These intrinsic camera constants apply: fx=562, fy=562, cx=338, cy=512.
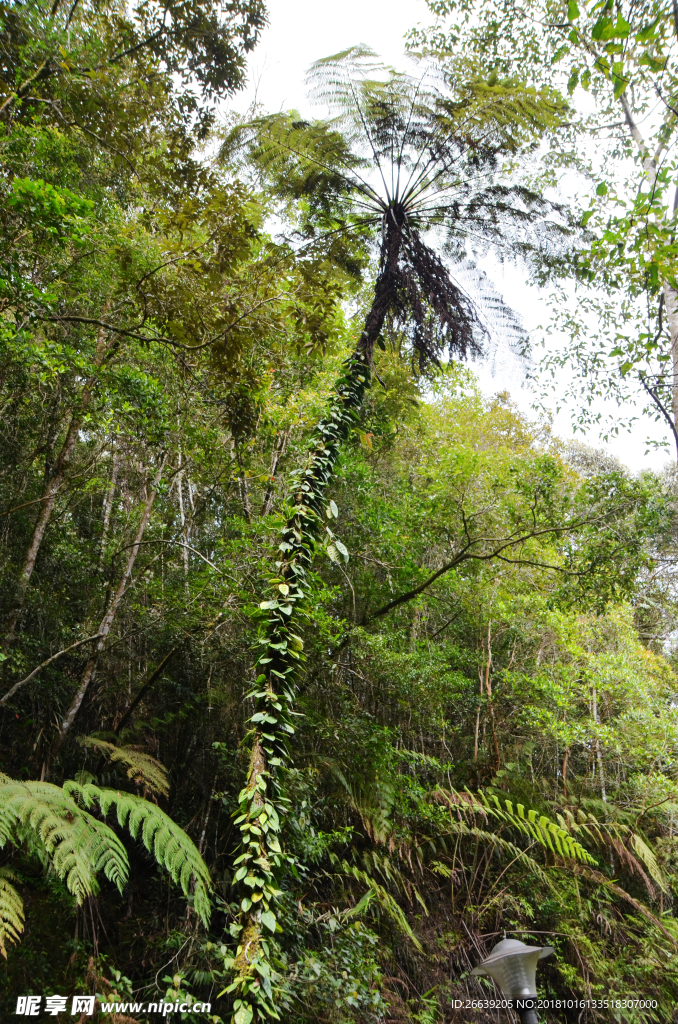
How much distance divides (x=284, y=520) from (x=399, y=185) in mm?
2940

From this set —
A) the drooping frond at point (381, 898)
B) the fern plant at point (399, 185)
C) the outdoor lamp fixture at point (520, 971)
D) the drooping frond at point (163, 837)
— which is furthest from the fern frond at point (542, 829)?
the drooping frond at point (163, 837)

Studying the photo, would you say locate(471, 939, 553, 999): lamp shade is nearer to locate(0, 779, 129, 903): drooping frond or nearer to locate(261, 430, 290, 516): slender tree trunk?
locate(0, 779, 129, 903): drooping frond

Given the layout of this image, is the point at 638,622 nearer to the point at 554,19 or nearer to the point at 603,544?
the point at 603,544

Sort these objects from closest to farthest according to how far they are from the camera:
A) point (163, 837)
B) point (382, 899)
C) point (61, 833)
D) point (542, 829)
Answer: point (61, 833), point (163, 837), point (382, 899), point (542, 829)

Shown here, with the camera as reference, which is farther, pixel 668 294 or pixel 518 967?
pixel 668 294

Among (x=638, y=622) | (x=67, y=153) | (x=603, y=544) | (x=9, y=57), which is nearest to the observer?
(x=9, y=57)

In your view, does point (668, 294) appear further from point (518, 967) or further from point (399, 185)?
point (518, 967)

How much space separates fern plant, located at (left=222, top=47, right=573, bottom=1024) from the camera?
397cm

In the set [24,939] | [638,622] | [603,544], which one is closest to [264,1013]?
[24,939]

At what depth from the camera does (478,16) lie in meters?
5.81

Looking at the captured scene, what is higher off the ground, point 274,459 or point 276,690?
point 274,459

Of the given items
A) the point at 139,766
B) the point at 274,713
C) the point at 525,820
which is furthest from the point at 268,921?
the point at 525,820

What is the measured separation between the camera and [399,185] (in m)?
4.50

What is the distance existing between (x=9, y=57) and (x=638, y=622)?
1251 centimetres
